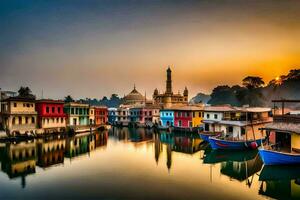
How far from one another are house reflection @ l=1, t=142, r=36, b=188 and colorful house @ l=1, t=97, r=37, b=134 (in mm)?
5576

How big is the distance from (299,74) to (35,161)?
94.1 metres

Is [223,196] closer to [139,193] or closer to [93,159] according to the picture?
[139,193]

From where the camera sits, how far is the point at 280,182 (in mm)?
19078

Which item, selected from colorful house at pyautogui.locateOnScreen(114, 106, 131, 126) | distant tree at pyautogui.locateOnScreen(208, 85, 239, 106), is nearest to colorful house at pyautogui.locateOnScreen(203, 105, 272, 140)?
colorful house at pyautogui.locateOnScreen(114, 106, 131, 126)

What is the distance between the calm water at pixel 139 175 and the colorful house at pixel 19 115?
7.36 metres

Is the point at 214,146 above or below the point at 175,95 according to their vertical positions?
below

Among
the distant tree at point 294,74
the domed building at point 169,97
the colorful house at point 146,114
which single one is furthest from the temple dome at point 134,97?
the distant tree at point 294,74

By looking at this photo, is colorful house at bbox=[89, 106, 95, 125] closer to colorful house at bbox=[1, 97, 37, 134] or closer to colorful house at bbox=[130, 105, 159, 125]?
colorful house at bbox=[130, 105, 159, 125]

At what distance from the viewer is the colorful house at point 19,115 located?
129 feet

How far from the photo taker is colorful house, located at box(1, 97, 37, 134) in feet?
129

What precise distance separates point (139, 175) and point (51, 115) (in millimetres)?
29854

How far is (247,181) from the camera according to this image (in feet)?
64.6

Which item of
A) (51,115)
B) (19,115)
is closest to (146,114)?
(51,115)

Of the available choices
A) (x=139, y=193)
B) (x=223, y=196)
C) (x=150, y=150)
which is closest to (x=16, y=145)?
(x=150, y=150)
